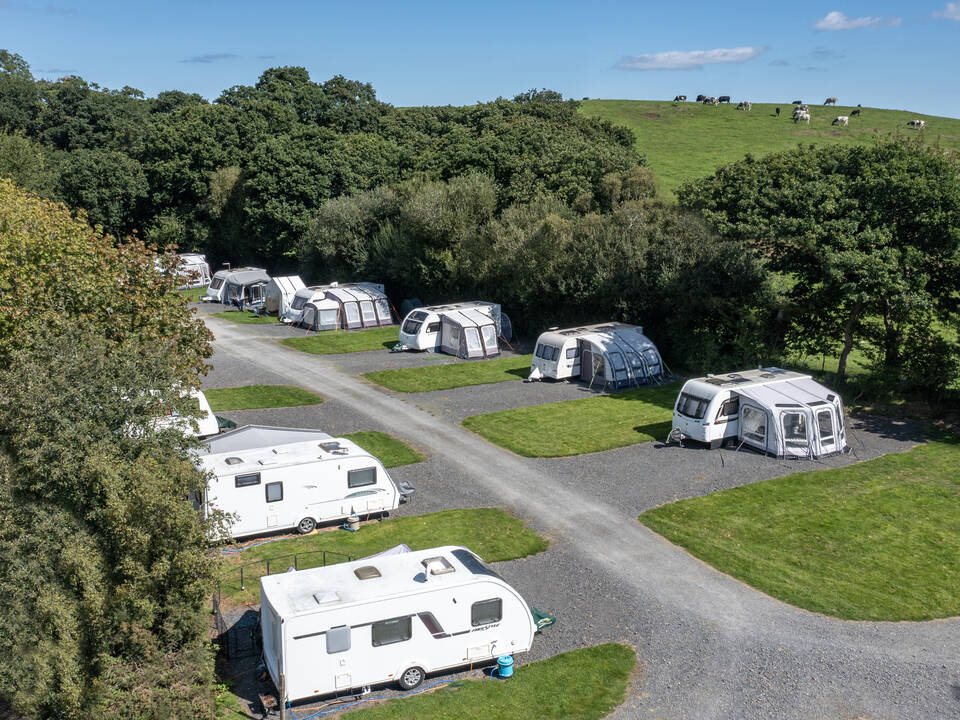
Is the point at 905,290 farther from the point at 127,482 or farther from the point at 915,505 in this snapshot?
the point at 127,482

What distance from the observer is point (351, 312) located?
42.3m

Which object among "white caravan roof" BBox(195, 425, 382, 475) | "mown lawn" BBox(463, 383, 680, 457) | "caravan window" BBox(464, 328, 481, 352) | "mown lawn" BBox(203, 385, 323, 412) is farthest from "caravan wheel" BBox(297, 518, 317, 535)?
"caravan window" BBox(464, 328, 481, 352)

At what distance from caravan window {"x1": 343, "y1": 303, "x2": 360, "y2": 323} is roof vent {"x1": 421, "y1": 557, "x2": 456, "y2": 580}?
96.9 feet

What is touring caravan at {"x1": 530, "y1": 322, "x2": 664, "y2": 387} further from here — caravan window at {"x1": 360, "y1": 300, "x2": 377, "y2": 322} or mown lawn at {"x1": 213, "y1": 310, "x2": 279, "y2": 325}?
mown lawn at {"x1": 213, "y1": 310, "x2": 279, "y2": 325}

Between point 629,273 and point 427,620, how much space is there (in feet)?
74.8

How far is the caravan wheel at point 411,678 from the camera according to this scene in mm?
12797

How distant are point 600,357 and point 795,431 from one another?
29.5ft

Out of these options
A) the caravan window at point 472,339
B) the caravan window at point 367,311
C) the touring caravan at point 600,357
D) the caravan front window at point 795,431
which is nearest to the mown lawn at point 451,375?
the caravan window at point 472,339

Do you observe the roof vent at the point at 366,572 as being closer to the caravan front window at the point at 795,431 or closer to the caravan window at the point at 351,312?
the caravan front window at the point at 795,431

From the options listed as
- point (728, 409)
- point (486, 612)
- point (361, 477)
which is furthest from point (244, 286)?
point (486, 612)

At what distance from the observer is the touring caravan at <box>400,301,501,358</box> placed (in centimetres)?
3556

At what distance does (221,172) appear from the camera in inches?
2338

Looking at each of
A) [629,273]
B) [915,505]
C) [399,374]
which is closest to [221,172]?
[399,374]

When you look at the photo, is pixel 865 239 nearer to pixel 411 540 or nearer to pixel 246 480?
pixel 411 540
